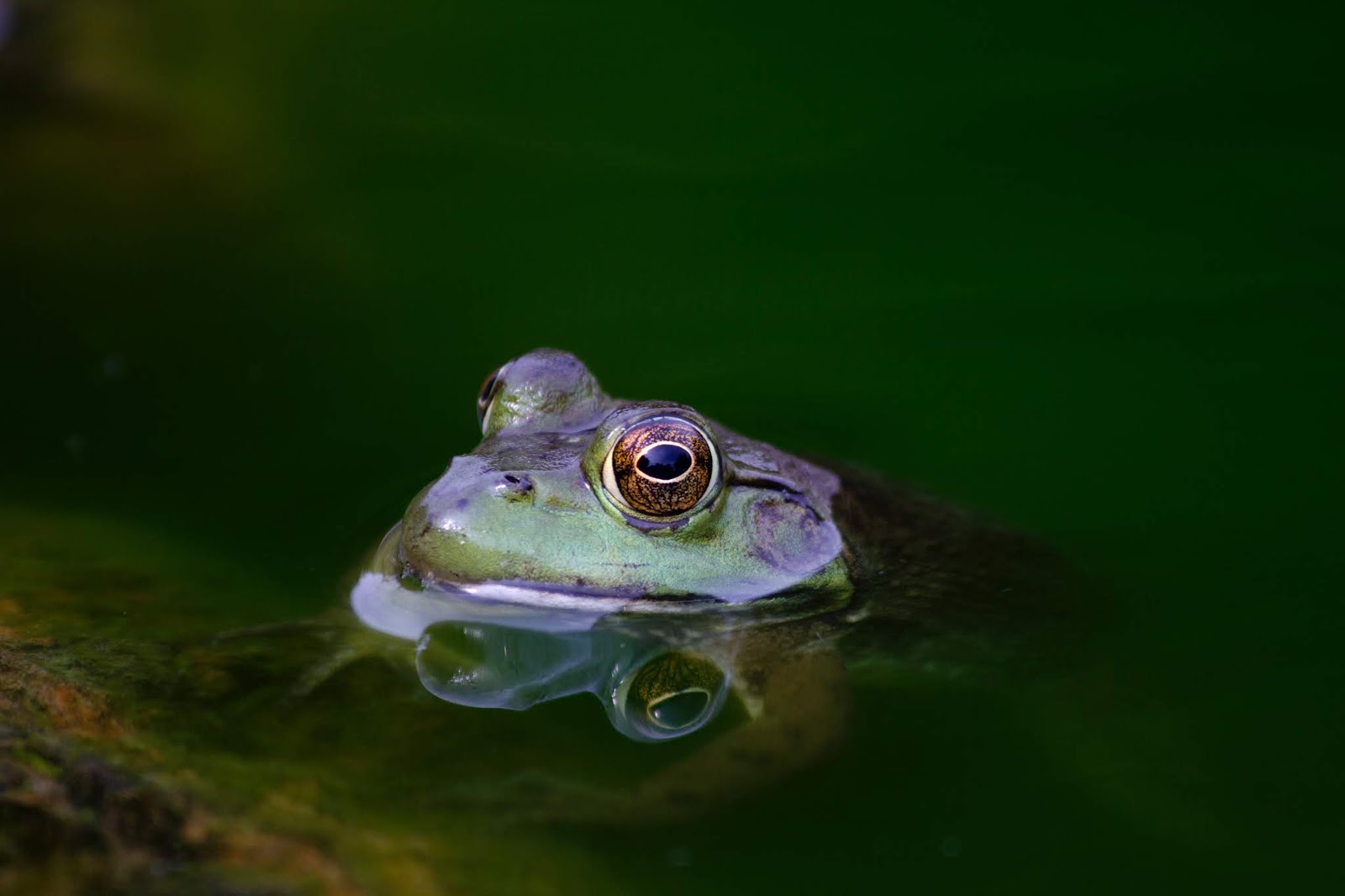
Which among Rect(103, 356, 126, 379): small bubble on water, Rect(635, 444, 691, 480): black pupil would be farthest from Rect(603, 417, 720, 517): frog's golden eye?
Rect(103, 356, 126, 379): small bubble on water

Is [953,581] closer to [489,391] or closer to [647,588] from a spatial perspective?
[647,588]

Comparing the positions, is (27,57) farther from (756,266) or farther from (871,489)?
(871,489)

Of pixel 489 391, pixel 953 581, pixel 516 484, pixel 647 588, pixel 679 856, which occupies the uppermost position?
pixel 489 391

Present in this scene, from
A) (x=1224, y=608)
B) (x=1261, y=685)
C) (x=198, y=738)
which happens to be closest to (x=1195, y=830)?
(x=1261, y=685)

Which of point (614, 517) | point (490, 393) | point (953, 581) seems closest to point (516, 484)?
point (614, 517)

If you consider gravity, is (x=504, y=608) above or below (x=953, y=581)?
below

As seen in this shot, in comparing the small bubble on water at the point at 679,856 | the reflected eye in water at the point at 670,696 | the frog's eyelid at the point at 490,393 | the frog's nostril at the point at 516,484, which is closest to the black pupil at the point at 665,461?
the frog's nostril at the point at 516,484

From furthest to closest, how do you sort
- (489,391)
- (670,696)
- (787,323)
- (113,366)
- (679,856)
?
(787,323)
(113,366)
(489,391)
(670,696)
(679,856)
